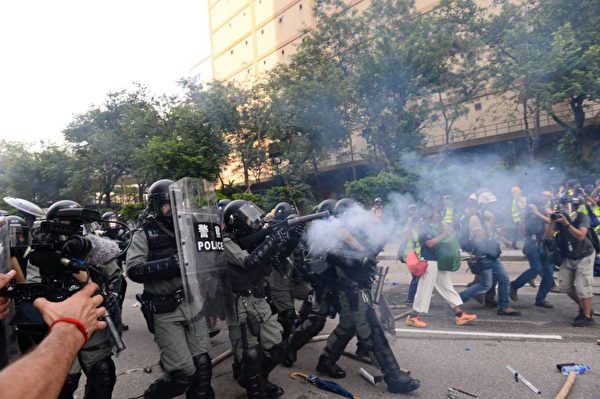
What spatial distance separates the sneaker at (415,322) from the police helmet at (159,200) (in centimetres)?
361

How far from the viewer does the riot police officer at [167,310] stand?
3.13 metres

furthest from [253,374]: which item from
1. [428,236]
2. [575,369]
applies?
[428,236]

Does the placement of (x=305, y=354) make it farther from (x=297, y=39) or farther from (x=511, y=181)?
(x=297, y=39)

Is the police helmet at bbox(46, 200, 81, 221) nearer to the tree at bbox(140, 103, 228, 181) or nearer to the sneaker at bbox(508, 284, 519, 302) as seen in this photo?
the sneaker at bbox(508, 284, 519, 302)

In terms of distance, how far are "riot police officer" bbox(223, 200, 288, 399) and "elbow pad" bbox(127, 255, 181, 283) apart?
523mm

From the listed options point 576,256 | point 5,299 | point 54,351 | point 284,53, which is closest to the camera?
point 54,351

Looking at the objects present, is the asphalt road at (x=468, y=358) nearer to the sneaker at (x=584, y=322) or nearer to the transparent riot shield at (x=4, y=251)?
the sneaker at (x=584, y=322)

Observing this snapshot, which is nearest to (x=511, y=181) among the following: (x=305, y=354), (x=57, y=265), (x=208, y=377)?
(x=305, y=354)

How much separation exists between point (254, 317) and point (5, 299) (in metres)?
1.96

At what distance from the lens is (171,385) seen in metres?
3.12

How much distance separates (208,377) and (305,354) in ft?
5.74

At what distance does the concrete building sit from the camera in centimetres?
2011

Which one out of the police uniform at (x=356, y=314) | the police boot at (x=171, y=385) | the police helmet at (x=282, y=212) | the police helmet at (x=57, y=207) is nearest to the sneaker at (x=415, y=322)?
the police uniform at (x=356, y=314)

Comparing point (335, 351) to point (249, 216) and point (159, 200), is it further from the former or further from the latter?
point (159, 200)
